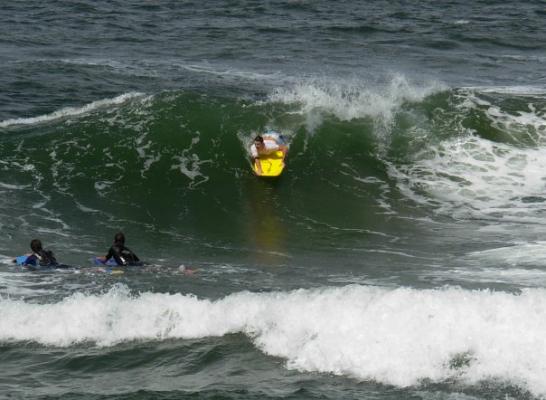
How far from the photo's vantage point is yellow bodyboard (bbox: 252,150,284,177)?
21.1 meters

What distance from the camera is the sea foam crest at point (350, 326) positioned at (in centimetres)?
1071

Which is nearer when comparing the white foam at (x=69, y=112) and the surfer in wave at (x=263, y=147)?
the surfer in wave at (x=263, y=147)

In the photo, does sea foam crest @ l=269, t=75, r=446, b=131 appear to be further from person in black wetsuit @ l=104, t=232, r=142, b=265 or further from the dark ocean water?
person in black wetsuit @ l=104, t=232, r=142, b=265

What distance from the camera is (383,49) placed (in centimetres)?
3341

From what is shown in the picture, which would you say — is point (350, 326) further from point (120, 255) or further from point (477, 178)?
point (477, 178)

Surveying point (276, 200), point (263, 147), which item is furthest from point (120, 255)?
point (263, 147)

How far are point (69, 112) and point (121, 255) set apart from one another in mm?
10801

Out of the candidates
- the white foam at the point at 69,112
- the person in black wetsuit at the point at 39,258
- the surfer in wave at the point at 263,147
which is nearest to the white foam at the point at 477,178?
the surfer in wave at the point at 263,147

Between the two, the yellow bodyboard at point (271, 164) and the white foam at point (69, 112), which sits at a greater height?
the white foam at point (69, 112)

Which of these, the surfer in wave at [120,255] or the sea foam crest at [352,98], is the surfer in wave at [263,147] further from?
the surfer in wave at [120,255]

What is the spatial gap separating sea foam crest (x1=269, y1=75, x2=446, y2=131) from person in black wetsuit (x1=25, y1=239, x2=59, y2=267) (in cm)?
1065

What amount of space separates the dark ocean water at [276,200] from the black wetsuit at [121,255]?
378mm

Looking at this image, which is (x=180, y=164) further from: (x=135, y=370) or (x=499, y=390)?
(x=499, y=390)

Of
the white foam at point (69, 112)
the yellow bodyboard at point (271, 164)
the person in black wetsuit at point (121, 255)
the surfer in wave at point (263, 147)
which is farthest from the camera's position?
the white foam at point (69, 112)
